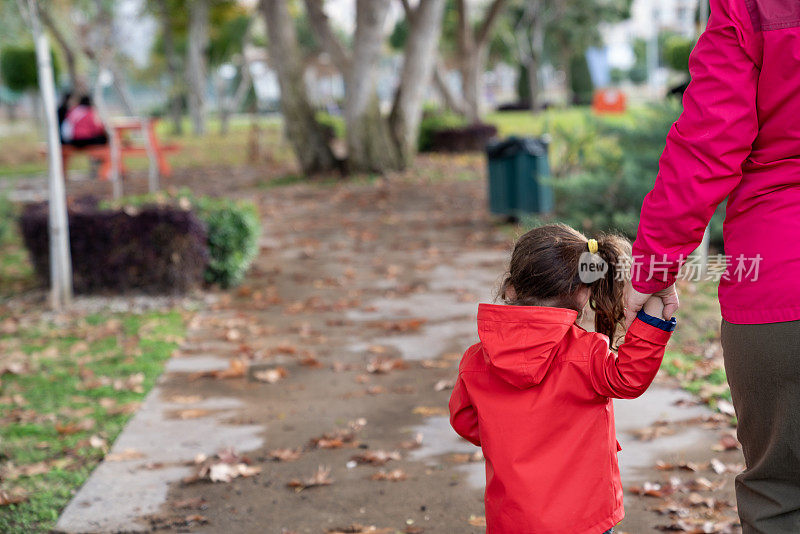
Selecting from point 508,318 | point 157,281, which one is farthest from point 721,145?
point 157,281

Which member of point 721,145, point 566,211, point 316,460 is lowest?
point 316,460

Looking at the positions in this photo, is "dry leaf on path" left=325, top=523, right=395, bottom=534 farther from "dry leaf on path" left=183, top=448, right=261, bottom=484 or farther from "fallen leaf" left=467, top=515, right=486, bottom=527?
"dry leaf on path" left=183, top=448, right=261, bottom=484

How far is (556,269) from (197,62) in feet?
102

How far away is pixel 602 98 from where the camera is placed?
34.8 meters

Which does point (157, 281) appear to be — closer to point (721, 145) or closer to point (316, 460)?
point (316, 460)

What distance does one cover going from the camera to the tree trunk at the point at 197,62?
→ 1233 inches

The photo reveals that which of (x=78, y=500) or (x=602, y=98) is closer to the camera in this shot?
(x=78, y=500)

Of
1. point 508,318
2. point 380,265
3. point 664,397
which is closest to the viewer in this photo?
point 508,318

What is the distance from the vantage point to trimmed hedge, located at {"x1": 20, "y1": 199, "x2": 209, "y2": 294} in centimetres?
724

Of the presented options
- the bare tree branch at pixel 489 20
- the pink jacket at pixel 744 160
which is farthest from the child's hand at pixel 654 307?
the bare tree branch at pixel 489 20

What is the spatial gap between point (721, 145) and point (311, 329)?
4.88 m

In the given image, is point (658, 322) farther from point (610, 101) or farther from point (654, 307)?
point (610, 101)

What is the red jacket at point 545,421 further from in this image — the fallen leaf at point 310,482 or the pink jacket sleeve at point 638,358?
the fallen leaf at point 310,482

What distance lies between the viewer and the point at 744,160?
6.51 ft
